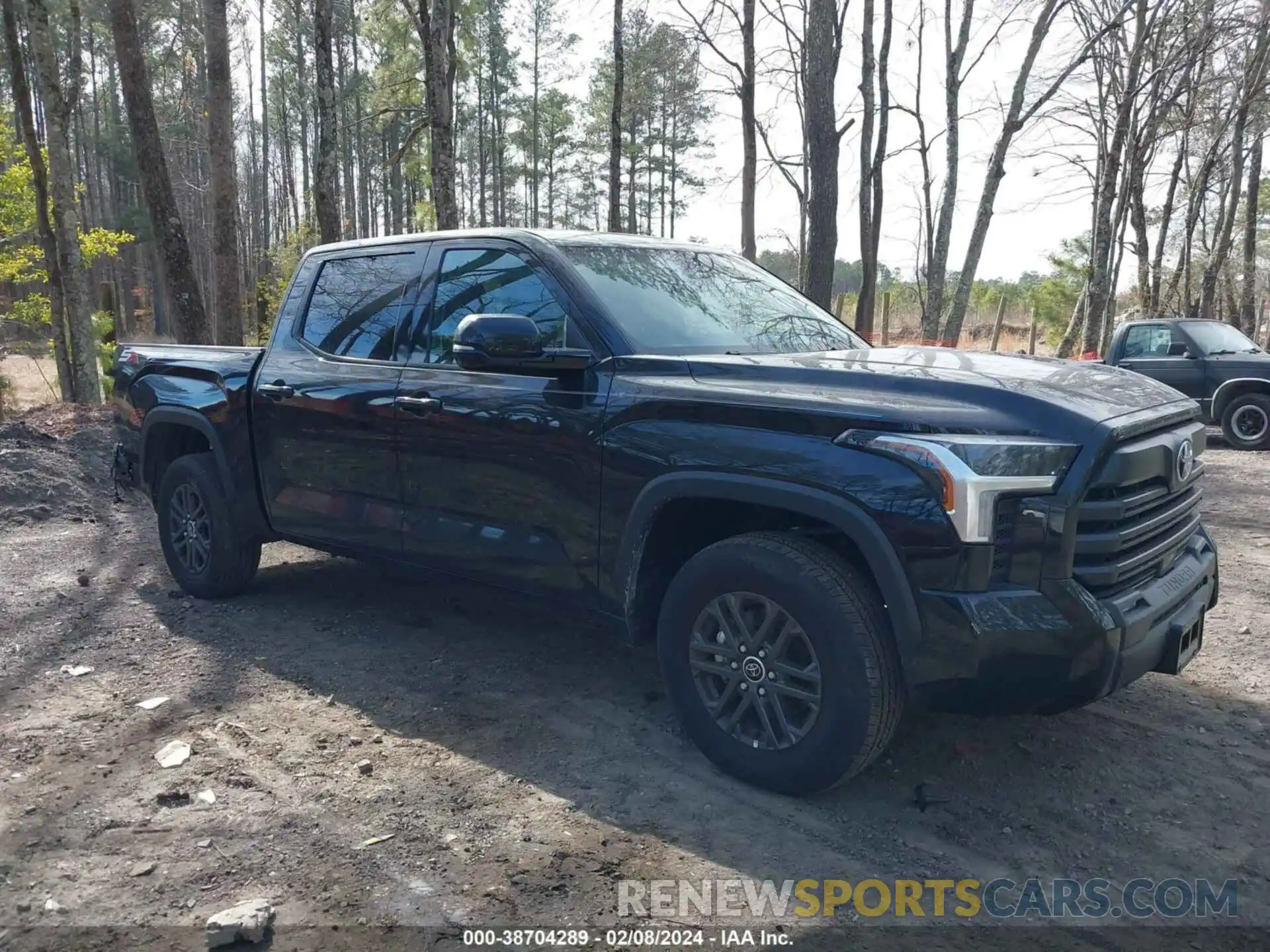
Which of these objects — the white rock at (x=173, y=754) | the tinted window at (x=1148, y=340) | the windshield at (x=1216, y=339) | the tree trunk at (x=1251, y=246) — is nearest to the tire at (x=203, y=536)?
the white rock at (x=173, y=754)

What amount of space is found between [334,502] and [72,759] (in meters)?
1.61

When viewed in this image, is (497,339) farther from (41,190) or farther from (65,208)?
(41,190)

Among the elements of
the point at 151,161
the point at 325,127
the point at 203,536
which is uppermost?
the point at 325,127

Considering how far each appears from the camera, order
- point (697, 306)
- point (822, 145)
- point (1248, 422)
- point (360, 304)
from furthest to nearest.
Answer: point (1248, 422) < point (822, 145) < point (360, 304) < point (697, 306)

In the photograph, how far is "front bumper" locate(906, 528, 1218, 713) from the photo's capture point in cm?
289

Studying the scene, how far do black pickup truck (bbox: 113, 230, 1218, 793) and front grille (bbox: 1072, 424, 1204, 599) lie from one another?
11 millimetres

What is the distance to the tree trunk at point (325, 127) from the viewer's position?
14070 mm

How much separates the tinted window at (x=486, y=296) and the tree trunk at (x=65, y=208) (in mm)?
11167

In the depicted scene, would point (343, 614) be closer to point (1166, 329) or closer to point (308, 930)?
point (308, 930)

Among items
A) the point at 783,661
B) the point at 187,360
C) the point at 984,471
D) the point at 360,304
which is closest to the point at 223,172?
the point at 187,360

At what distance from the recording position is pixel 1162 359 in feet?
41.7

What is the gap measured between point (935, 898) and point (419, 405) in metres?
2.82

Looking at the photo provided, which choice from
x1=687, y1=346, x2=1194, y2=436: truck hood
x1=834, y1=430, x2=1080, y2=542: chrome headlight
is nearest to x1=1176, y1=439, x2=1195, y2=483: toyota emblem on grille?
x1=687, y1=346, x2=1194, y2=436: truck hood

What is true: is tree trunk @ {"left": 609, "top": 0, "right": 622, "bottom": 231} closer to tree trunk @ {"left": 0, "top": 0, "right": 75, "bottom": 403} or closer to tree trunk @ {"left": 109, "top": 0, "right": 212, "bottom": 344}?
tree trunk @ {"left": 109, "top": 0, "right": 212, "bottom": 344}
